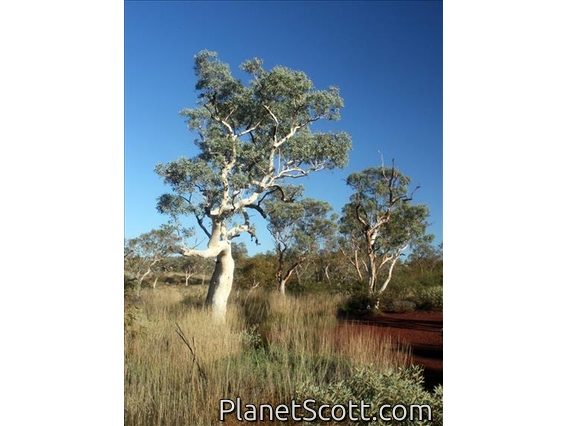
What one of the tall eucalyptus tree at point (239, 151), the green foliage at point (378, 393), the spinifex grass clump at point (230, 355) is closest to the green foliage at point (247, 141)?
the tall eucalyptus tree at point (239, 151)

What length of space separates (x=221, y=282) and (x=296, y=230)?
3.30 ft

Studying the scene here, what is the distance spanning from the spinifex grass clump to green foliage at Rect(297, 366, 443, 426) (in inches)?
4.0

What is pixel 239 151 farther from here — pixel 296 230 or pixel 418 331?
pixel 418 331

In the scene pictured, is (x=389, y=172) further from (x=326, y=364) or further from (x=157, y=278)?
(x=157, y=278)

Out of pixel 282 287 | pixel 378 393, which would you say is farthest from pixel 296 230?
pixel 378 393

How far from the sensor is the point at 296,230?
5320 millimetres

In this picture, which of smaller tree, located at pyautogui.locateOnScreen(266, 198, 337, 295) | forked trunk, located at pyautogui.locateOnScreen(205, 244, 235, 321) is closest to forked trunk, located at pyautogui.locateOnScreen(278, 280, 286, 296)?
smaller tree, located at pyautogui.locateOnScreen(266, 198, 337, 295)

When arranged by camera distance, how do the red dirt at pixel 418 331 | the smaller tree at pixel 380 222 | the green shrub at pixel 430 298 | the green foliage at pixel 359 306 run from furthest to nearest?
the green foliage at pixel 359 306
the green shrub at pixel 430 298
the smaller tree at pixel 380 222
the red dirt at pixel 418 331

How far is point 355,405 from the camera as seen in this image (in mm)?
3525

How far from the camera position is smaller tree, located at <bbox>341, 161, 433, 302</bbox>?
4418mm

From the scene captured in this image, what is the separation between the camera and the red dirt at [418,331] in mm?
3918

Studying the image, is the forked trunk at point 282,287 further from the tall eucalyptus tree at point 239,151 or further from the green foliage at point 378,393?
the green foliage at point 378,393

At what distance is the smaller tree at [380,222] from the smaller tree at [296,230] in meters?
0.23
